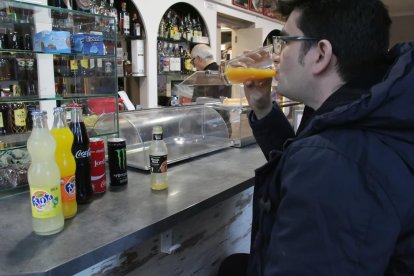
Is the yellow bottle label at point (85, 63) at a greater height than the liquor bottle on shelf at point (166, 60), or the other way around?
the liquor bottle on shelf at point (166, 60)

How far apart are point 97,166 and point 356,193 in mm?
791

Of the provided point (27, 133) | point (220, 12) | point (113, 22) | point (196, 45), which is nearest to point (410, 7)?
point (220, 12)

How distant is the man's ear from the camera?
899mm

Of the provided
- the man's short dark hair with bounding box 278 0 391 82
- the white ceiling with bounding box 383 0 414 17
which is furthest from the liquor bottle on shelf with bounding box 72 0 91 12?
the white ceiling with bounding box 383 0 414 17

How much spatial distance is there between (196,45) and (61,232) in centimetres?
315

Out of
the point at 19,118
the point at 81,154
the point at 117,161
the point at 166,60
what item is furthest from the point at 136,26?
the point at 81,154

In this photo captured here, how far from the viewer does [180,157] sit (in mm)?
1566

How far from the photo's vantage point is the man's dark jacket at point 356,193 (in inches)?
25.6

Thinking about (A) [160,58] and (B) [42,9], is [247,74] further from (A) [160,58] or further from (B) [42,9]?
(A) [160,58]

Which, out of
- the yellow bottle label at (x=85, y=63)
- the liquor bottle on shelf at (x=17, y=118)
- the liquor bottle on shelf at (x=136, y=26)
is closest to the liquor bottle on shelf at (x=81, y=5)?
the liquor bottle on shelf at (x=136, y=26)

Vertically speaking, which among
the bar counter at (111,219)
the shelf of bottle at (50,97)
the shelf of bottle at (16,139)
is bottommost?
the bar counter at (111,219)

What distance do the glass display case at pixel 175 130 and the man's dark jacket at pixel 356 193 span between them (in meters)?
0.83

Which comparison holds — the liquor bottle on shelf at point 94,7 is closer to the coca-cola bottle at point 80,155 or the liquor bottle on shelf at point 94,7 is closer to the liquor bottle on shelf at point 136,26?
the liquor bottle on shelf at point 136,26

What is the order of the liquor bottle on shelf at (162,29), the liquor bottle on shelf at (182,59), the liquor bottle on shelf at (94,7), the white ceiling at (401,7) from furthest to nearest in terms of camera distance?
the white ceiling at (401,7), the liquor bottle on shelf at (182,59), the liquor bottle on shelf at (162,29), the liquor bottle on shelf at (94,7)
